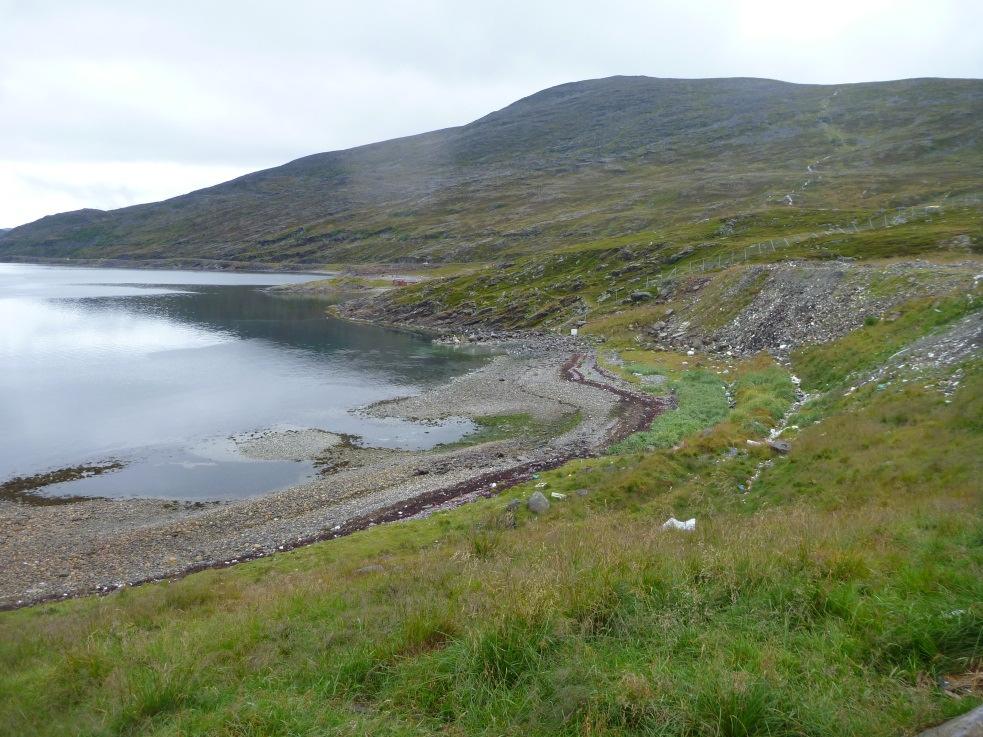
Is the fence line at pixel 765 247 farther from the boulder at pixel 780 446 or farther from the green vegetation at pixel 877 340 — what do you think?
the boulder at pixel 780 446

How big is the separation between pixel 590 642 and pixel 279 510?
2375 cm

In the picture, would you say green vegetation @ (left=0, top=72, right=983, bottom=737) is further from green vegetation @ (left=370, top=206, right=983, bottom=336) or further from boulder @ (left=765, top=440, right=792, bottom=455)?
green vegetation @ (left=370, top=206, right=983, bottom=336)

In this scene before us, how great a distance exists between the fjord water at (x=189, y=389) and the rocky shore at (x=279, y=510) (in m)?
2.06

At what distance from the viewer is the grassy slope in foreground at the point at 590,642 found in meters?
5.25

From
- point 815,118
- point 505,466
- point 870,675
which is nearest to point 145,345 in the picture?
point 505,466

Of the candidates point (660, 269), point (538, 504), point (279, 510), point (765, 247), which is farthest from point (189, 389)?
point (765, 247)

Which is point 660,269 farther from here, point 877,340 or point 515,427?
point 877,340

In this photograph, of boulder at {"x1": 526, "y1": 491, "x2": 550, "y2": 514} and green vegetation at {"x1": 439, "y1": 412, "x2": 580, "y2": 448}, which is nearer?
boulder at {"x1": 526, "y1": 491, "x2": 550, "y2": 514}

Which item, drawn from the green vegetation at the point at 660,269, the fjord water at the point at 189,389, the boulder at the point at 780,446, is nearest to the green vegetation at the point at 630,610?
the boulder at the point at 780,446

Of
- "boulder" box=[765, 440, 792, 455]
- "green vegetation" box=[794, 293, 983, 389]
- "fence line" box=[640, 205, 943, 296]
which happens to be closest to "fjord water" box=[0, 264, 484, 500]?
"boulder" box=[765, 440, 792, 455]

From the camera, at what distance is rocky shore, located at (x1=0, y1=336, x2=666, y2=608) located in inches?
888

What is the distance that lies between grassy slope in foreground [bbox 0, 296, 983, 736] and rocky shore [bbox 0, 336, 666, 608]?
10.2 metres

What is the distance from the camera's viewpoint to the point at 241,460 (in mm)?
35562

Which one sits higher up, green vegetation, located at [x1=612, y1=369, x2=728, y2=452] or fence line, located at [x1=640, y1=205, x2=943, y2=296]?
fence line, located at [x1=640, y1=205, x2=943, y2=296]
